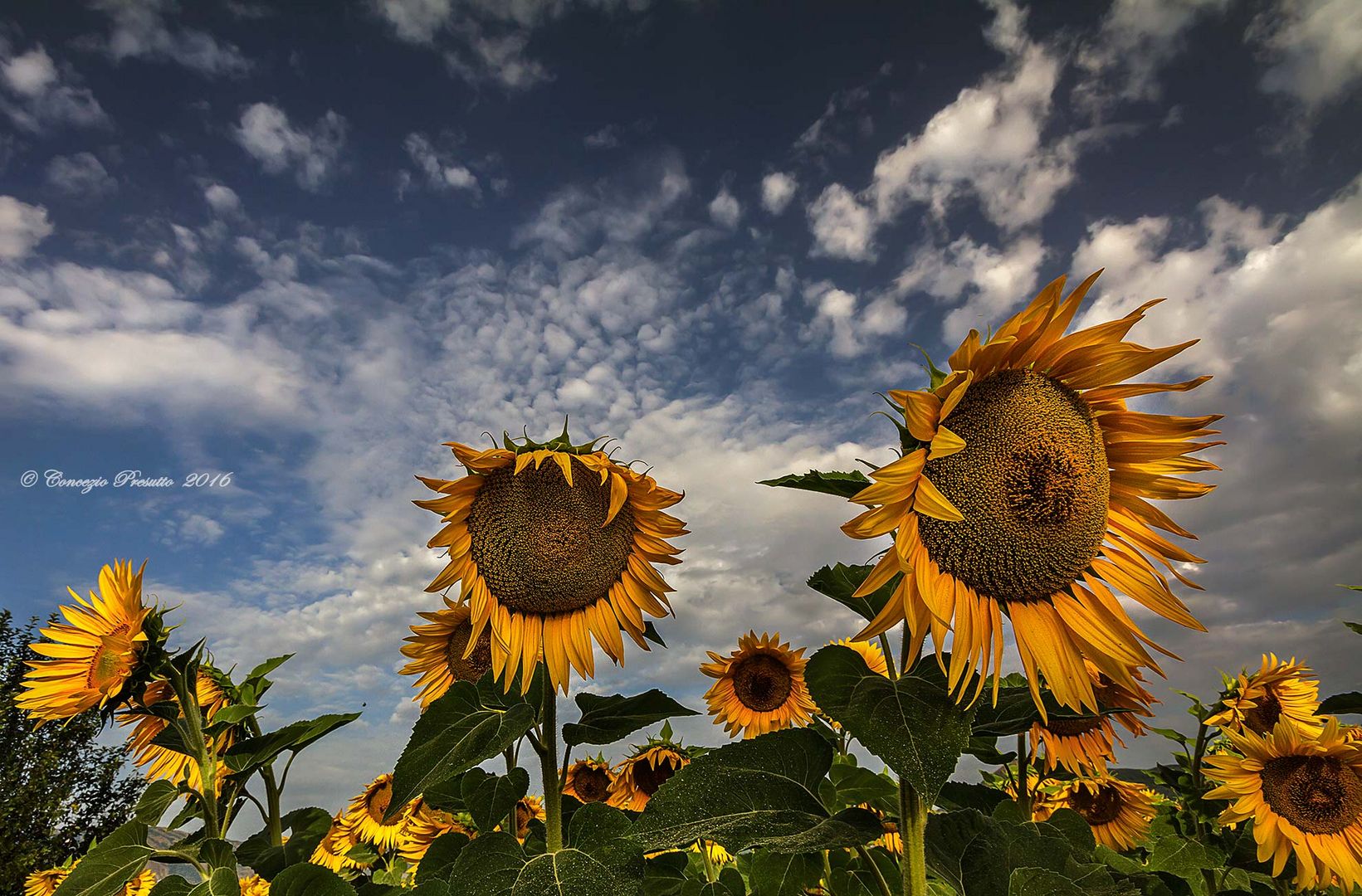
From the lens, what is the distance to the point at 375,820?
622cm

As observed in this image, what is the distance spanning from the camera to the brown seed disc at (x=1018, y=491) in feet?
5.76

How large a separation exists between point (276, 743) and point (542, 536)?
1.52 metres

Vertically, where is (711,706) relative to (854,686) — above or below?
above

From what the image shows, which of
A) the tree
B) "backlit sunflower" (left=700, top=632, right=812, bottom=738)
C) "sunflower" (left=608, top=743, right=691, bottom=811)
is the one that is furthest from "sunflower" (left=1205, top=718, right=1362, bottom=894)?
the tree

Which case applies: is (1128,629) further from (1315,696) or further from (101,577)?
(1315,696)

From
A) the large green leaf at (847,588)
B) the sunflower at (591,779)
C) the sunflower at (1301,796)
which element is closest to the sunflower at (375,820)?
the sunflower at (591,779)

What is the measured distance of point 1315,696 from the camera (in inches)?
213

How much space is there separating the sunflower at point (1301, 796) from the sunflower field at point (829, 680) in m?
0.02

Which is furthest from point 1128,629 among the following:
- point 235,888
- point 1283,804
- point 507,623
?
point 1283,804

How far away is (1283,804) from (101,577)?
5.88 metres

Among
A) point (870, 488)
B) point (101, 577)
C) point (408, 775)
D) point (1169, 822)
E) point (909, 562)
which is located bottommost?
point (1169, 822)

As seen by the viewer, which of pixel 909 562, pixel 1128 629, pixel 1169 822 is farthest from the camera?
pixel 1169 822

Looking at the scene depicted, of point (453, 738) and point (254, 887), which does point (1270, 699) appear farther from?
point (254, 887)

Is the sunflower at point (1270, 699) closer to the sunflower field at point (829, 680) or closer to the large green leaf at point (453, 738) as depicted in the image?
the sunflower field at point (829, 680)
